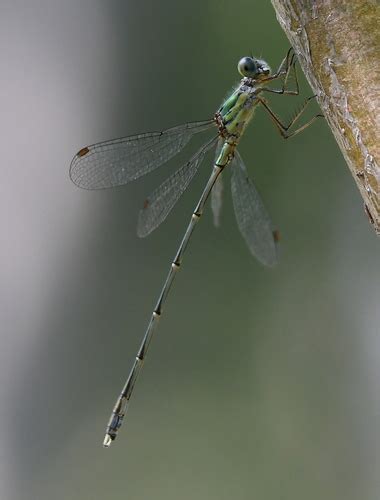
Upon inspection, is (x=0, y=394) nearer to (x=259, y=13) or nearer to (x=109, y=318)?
(x=109, y=318)

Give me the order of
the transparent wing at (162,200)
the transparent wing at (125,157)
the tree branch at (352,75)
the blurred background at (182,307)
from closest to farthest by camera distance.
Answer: the tree branch at (352,75), the transparent wing at (125,157), the transparent wing at (162,200), the blurred background at (182,307)

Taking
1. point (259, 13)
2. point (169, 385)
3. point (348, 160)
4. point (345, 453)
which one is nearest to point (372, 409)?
point (345, 453)

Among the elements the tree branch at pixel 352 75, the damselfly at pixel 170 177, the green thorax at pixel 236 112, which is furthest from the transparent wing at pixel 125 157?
the tree branch at pixel 352 75

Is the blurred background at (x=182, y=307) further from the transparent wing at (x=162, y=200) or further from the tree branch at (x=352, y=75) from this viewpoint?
the tree branch at (x=352, y=75)

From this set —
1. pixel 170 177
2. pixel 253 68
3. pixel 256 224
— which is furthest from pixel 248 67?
pixel 256 224

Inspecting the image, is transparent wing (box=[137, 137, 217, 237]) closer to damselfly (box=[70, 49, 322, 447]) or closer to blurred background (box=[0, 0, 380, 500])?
damselfly (box=[70, 49, 322, 447])

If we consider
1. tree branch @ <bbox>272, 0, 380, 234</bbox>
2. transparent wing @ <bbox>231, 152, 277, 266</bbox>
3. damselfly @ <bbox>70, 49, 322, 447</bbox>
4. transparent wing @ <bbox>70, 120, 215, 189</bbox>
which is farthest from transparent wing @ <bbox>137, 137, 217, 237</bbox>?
tree branch @ <bbox>272, 0, 380, 234</bbox>

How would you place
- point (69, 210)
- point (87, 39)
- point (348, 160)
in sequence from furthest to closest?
point (87, 39) → point (69, 210) → point (348, 160)
